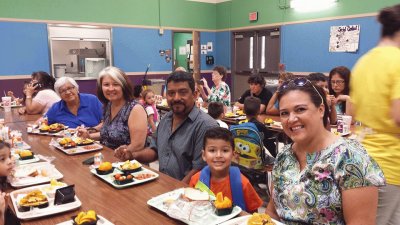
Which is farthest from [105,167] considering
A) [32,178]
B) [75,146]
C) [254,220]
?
[254,220]

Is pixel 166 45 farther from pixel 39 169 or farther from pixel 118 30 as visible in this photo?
pixel 39 169

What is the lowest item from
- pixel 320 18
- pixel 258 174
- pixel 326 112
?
pixel 258 174

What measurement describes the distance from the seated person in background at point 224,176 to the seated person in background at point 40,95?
3.19 meters

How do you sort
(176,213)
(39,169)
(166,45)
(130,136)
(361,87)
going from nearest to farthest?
(176,213) → (361,87) → (39,169) → (130,136) → (166,45)

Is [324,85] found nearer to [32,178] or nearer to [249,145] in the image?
[249,145]

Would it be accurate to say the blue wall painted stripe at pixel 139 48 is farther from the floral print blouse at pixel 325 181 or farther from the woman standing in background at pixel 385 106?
the floral print blouse at pixel 325 181

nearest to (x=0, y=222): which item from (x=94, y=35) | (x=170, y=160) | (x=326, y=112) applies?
(x=170, y=160)

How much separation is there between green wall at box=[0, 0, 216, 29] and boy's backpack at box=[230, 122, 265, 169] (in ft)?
19.2

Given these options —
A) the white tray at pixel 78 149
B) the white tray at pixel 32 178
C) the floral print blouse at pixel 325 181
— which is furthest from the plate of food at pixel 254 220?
the white tray at pixel 78 149

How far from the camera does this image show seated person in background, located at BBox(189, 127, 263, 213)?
199 centimetres

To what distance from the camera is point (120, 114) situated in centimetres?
292

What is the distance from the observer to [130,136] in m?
2.88

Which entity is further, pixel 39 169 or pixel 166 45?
pixel 166 45

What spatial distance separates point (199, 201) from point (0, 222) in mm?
897
